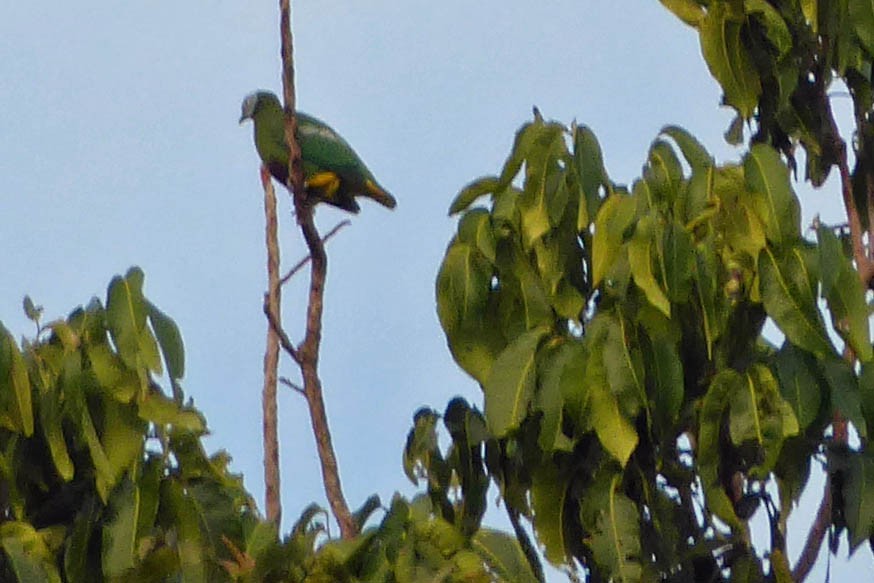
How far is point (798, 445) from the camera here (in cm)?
266

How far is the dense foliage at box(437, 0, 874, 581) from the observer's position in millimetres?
2566

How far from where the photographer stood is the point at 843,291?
2.54 metres

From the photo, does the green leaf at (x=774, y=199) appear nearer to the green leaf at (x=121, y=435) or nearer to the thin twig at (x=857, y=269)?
the thin twig at (x=857, y=269)

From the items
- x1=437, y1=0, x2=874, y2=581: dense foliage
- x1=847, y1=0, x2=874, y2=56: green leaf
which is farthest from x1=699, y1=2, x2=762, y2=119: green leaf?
x1=847, y1=0, x2=874, y2=56: green leaf

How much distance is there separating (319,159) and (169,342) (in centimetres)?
389

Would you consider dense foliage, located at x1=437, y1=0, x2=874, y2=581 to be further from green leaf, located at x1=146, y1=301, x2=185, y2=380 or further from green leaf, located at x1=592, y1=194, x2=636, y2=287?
green leaf, located at x1=146, y1=301, x2=185, y2=380

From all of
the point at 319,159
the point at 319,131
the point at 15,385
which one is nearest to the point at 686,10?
the point at 15,385

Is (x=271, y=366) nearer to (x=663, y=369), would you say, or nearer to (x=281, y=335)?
(x=281, y=335)

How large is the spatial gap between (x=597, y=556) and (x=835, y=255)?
26.1 inches

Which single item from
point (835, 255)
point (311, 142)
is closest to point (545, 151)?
point (835, 255)

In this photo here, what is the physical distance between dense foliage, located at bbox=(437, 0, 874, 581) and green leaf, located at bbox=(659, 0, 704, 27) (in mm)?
72

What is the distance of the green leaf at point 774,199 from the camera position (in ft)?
8.49

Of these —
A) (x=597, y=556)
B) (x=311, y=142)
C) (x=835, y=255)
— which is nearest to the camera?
(x=835, y=255)

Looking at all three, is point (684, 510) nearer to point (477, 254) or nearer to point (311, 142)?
point (477, 254)
